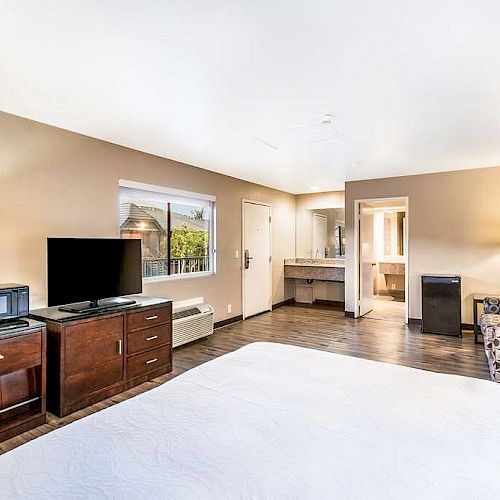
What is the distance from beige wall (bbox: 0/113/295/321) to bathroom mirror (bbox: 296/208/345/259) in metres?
3.26

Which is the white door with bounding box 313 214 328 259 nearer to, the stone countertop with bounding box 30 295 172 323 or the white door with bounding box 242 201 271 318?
the white door with bounding box 242 201 271 318

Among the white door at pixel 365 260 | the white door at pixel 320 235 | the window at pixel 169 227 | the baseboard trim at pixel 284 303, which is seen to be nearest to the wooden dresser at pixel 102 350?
the window at pixel 169 227

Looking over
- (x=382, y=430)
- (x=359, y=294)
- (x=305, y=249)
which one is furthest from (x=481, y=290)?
(x=382, y=430)

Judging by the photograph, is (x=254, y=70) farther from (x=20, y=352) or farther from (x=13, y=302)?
(x=20, y=352)

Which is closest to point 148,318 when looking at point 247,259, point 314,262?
point 247,259

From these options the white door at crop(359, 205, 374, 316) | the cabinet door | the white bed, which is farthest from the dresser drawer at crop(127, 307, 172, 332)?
the white door at crop(359, 205, 374, 316)

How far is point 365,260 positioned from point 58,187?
5.01 meters

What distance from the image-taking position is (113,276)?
3.31 metres

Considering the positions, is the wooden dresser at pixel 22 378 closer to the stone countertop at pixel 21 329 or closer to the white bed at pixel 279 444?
the stone countertop at pixel 21 329

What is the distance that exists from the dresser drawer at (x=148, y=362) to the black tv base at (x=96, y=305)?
0.50 metres

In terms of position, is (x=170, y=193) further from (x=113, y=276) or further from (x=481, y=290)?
(x=481, y=290)

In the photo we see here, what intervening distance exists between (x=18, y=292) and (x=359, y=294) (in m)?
5.13

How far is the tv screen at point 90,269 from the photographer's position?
2.89 m

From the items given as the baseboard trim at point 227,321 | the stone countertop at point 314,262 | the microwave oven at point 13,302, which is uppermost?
the stone countertop at point 314,262
